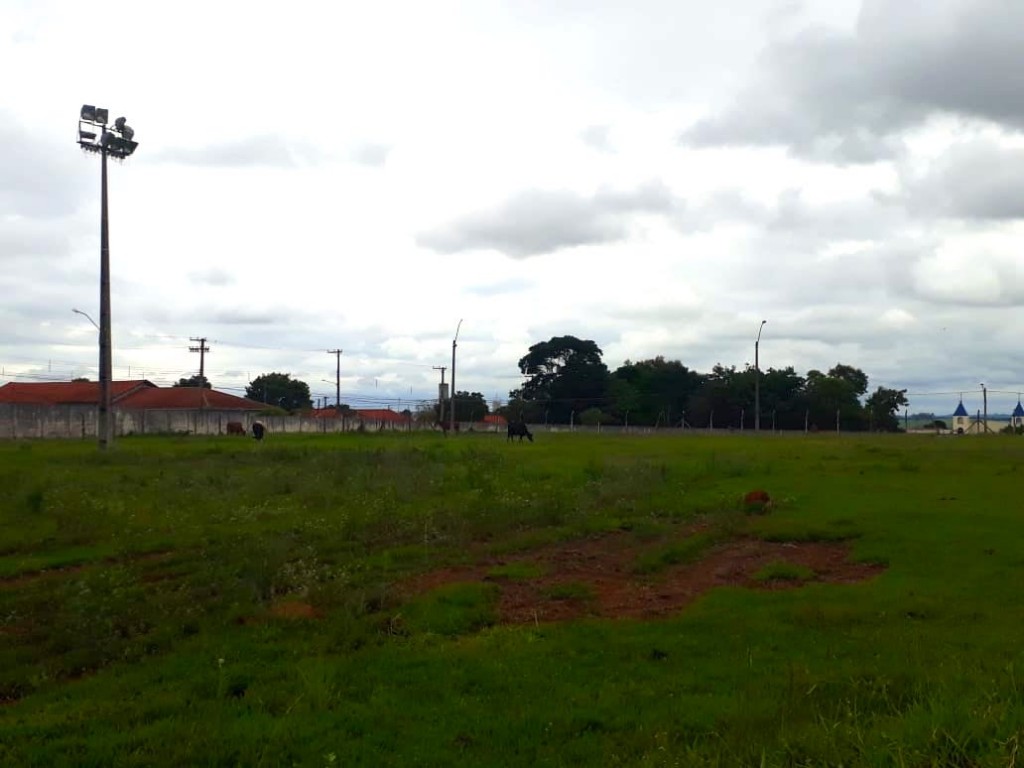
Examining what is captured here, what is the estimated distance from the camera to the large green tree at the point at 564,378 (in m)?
106

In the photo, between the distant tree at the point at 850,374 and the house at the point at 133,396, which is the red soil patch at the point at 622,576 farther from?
the distant tree at the point at 850,374

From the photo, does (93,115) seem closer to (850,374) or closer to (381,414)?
(381,414)

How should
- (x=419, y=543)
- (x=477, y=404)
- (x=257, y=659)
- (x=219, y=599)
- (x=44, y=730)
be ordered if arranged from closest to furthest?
(x=44, y=730)
(x=257, y=659)
(x=219, y=599)
(x=419, y=543)
(x=477, y=404)

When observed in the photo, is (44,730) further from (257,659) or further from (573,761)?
(573,761)

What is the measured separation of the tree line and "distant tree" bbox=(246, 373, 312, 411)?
2970 centimetres

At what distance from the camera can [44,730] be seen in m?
7.03

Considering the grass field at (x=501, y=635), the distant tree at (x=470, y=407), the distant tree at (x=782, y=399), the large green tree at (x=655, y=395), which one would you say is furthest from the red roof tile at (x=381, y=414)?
the grass field at (x=501, y=635)

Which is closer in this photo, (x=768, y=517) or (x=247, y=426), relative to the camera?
(x=768, y=517)

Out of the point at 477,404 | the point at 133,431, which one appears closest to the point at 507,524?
the point at 133,431

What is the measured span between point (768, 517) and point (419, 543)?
638cm

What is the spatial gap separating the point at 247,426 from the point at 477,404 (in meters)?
42.3

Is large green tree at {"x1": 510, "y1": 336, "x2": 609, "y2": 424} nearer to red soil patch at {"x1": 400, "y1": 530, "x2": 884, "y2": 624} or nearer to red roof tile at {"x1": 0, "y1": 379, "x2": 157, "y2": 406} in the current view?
red roof tile at {"x1": 0, "y1": 379, "x2": 157, "y2": 406}

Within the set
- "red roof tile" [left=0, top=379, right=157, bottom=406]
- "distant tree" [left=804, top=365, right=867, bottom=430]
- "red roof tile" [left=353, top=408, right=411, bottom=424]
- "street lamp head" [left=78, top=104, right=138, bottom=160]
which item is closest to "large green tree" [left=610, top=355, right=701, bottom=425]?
"distant tree" [left=804, top=365, right=867, bottom=430]

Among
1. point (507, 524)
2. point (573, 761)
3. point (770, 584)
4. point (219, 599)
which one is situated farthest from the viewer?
point (507, 524)
